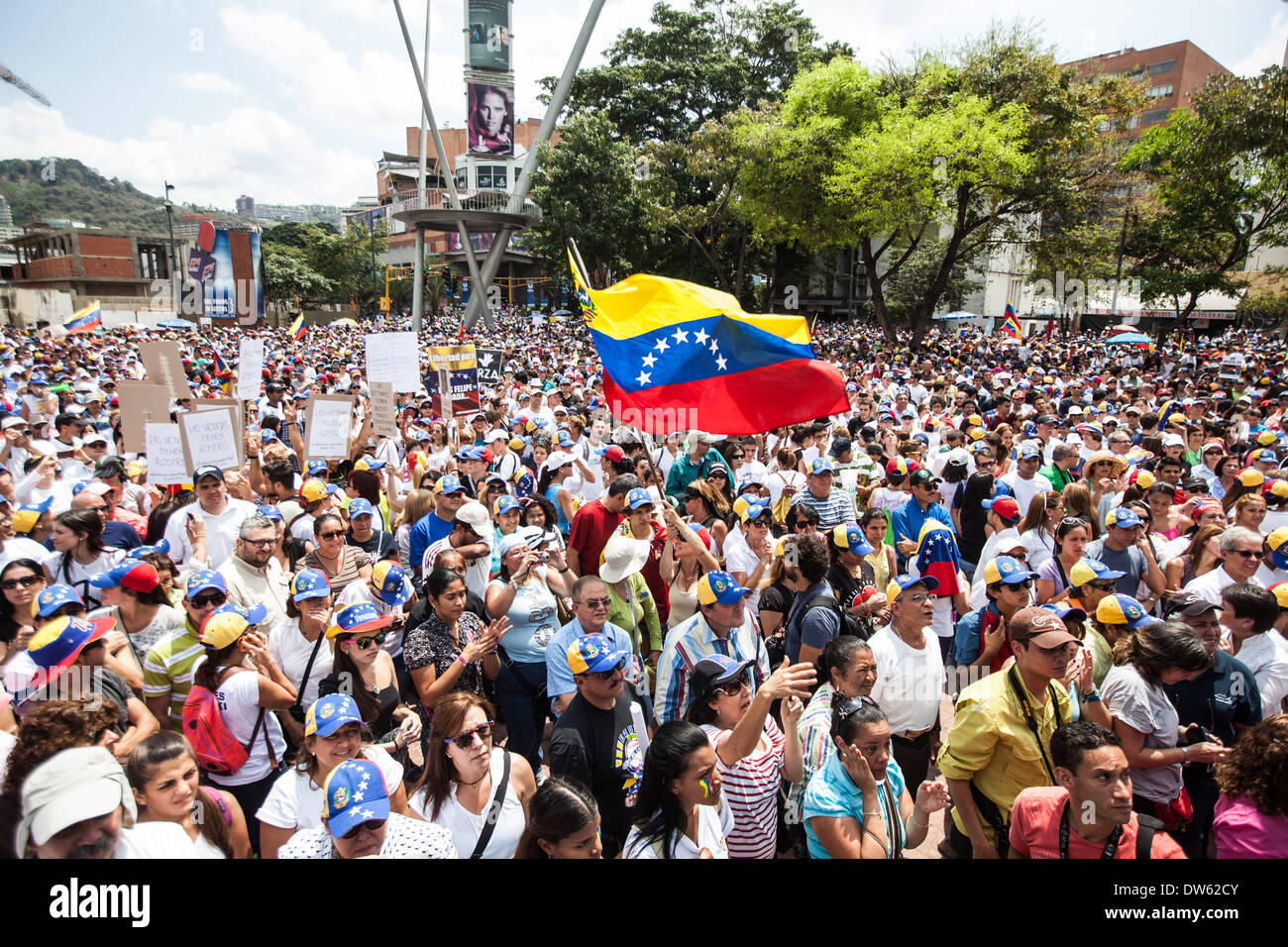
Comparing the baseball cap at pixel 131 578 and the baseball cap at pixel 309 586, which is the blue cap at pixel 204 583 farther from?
the baseball cap at pixel 131 578

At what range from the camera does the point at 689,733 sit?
2.55 meters

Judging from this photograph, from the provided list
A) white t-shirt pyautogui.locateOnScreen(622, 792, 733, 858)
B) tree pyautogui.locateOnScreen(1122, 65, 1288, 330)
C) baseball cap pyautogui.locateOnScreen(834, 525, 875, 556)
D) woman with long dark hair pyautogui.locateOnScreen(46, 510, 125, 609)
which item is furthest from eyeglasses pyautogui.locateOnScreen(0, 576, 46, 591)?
tree pyautogui.locateOnScreen(1122, 65, 1288, 330)

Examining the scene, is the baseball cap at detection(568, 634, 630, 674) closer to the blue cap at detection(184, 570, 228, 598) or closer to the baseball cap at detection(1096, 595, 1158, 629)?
the blue cap at detection(184, 570, 228, 598)

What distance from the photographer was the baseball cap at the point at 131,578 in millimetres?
3705

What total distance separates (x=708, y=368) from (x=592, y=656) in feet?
8.61

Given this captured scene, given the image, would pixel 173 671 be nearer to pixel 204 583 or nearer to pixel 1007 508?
pixel 204 583

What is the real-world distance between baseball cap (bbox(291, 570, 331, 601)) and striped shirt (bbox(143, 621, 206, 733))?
0.45 m

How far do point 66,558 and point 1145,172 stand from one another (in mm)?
33692

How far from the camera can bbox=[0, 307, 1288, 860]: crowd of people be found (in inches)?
98.0

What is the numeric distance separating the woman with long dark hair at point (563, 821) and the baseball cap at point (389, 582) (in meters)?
2.33

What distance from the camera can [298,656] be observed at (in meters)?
3.60

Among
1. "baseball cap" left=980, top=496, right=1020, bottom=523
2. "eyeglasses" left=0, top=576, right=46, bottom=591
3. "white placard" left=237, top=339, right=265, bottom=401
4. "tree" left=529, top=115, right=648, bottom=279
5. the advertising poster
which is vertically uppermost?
the advertising poster

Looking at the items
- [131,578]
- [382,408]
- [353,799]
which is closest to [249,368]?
[382,408]

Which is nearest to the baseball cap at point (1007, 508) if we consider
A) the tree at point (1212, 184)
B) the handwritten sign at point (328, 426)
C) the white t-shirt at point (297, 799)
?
the white t-shirt at point (297, 799)
